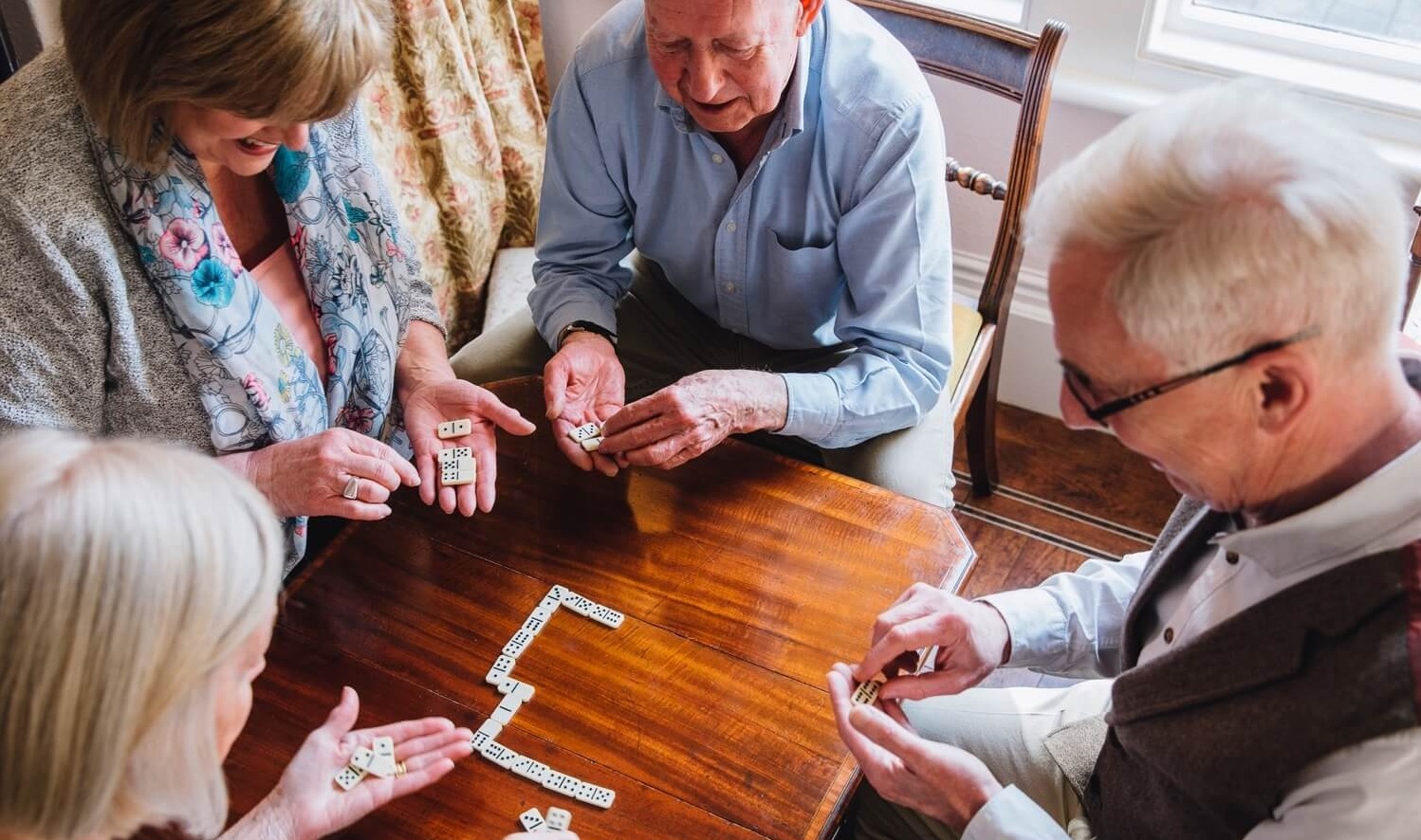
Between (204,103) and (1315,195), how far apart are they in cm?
153

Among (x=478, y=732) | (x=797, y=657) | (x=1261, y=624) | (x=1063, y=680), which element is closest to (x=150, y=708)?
(x=478, y=732)

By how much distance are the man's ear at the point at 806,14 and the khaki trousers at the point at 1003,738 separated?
4.17 feet

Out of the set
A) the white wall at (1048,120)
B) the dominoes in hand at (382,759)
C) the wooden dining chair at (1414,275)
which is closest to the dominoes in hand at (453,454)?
the dominoes in hand at (382,759)

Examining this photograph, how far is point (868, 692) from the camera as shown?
1.75 meters

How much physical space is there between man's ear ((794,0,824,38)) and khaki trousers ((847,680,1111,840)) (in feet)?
4.17

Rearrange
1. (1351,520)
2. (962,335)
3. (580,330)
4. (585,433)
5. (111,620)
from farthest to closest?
(962,335) → (580,330) → (585,433) → (1351,520) → (111,620)

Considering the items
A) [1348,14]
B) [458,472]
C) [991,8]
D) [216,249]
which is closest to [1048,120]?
[991,8]

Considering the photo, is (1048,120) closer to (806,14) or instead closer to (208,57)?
(806,14)

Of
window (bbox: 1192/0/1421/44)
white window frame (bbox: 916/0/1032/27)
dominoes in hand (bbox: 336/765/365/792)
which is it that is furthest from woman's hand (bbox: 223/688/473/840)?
window (bbox: 1192/0/1421/44)

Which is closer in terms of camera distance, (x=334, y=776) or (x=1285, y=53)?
(x=334, y=776)

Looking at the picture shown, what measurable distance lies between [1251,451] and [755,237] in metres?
1.30

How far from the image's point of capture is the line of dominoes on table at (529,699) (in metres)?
1.63

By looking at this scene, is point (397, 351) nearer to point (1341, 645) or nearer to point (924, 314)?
point (924, 314)

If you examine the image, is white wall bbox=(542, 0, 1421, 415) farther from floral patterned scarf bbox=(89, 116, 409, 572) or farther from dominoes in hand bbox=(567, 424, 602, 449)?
floral patterned scarf bbox=(89, 116, 409, 572)
